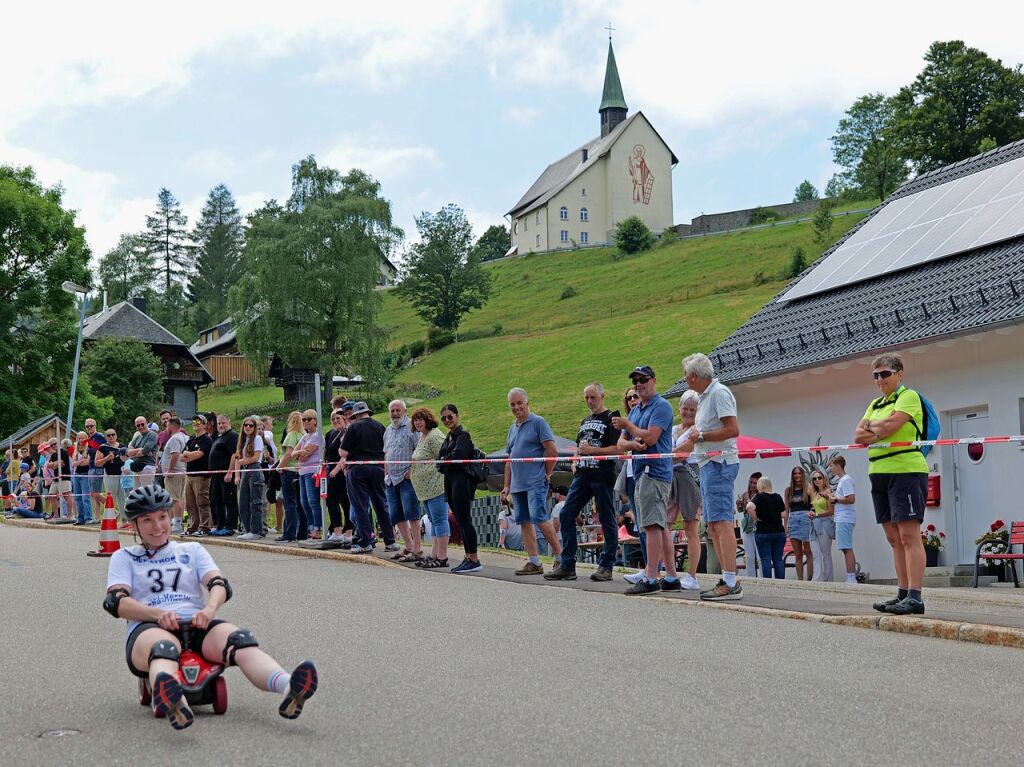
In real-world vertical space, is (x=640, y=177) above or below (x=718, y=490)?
above

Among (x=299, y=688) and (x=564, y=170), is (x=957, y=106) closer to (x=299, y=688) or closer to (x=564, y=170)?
(x=299, y=688)

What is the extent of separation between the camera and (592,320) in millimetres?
86500

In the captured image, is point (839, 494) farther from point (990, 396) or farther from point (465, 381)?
point (465, 381)

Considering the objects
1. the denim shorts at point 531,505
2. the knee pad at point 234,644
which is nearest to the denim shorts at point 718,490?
the denim shorts at point 531,505

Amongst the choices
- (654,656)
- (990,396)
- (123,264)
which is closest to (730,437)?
(654,656)

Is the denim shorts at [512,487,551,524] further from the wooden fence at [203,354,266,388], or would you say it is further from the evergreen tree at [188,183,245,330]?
the evergreen tree at [188,183,245,330]

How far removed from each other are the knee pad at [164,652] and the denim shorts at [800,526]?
1367 cm

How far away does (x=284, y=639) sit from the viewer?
9.13 m

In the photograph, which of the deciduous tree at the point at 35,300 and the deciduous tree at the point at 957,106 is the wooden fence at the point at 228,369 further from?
the deciduous tree at the point at 957,106

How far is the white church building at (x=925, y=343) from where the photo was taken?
18719 millimetres

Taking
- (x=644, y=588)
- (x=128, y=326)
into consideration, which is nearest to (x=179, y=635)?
(x=644, y=588)

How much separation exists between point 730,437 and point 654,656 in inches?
140

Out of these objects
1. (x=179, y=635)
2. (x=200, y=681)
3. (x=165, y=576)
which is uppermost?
(x=165, y=576)

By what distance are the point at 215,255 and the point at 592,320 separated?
5174 centimetres
